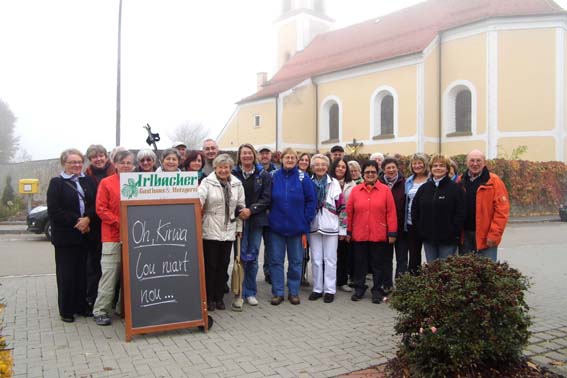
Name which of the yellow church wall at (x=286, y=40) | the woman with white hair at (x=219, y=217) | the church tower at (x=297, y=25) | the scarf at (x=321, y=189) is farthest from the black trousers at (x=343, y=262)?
the yellow church wall at (x=286, y=40)

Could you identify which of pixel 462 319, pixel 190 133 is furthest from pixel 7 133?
pixel 462 319

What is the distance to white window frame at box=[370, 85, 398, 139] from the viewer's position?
93.7 ft

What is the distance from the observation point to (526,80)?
24938mm

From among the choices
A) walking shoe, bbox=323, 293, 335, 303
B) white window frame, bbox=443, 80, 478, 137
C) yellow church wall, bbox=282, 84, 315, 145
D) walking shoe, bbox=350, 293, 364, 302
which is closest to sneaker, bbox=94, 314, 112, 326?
walking shoe, bbox=323, 293, 335, 303

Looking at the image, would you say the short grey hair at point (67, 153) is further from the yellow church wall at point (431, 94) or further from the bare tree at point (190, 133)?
the bare tree at point (190, 133)

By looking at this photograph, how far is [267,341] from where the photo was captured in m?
A: 4.72

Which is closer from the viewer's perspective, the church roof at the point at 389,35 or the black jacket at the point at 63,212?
the black jacket at the point at 63,212

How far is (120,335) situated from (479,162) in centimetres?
439

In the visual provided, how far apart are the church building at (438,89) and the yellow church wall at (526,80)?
5cm

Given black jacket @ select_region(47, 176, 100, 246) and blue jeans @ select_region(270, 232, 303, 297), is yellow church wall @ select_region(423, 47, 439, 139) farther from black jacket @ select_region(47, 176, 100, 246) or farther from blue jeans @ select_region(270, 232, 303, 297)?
black jacket @ select_region(47, 176, 100, 246)

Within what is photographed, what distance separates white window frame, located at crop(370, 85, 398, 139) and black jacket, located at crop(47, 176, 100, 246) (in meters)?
25.1

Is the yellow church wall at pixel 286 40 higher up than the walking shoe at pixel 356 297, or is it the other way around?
the yellow church wall at pixel 286 40

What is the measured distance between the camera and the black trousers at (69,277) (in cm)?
531

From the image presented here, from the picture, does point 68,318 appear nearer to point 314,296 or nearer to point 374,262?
point 314,296
